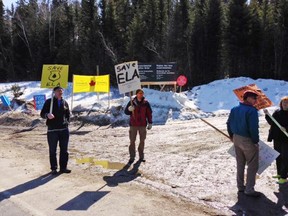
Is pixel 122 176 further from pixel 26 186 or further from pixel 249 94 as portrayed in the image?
pixel 249 94

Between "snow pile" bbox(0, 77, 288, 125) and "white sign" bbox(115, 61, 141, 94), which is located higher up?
"white sign" bbox(115, 61, 141, 94)

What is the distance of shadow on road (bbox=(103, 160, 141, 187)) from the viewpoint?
29.1 feet

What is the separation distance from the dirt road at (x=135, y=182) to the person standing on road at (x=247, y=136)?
34cm

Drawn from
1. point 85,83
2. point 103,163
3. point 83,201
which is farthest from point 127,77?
point 85,83

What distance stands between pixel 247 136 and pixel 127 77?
16.3ft

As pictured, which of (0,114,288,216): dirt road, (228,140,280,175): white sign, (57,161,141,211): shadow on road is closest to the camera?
(0,114,288,216): dirt road

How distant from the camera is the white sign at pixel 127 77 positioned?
11.5m

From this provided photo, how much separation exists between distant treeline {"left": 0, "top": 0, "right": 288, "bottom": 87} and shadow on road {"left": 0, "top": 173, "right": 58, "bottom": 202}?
2929 cm

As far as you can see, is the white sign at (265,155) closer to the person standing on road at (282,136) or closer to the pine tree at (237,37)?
the person standing on road at (282,136)

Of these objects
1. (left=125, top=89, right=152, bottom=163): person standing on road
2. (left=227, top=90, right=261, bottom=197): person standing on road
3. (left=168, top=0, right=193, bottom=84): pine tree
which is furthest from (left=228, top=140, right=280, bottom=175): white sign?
(left=168, top=0, right=193, bottom=84): pine tree

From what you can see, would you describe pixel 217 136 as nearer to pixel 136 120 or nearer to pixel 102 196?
pixel 136 120

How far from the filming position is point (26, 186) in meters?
8.59

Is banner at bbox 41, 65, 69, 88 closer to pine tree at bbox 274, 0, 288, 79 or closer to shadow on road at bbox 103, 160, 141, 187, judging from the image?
shadow on road at bbox 103, 160, 141, 187

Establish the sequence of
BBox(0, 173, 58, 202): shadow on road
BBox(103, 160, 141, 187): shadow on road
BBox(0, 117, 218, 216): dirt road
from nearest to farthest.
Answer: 1. BBox(0, 117, 218, 216): dirt road
2. BBox(0, 173, 58, 202): shadow on road
3. BBox(103, 160, 141, 187): shadow on road
